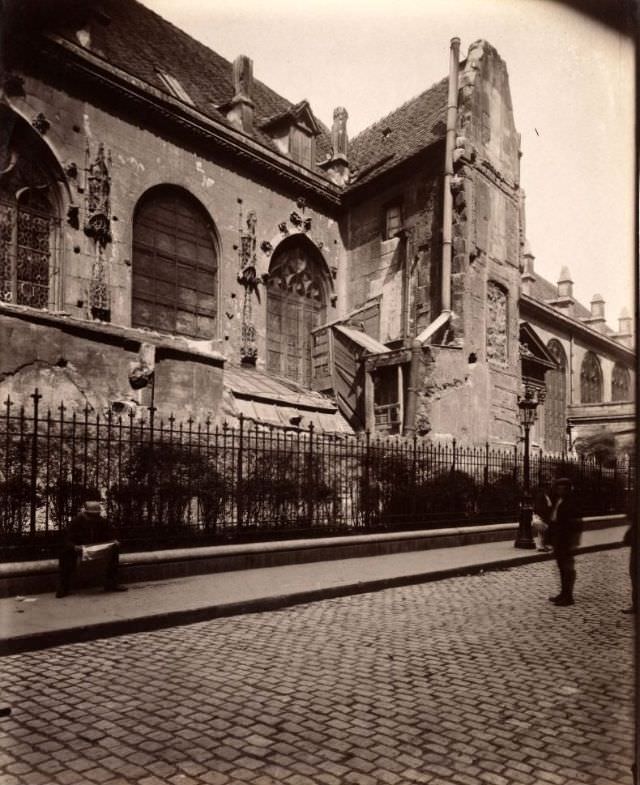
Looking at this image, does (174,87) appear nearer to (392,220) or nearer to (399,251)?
(392,220)

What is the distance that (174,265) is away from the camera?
17.1m

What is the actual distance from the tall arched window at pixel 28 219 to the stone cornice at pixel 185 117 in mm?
1918

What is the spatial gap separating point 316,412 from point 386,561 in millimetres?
8045

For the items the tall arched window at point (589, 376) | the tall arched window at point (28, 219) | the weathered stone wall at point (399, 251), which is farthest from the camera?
the tall arched window at point (589, 376)

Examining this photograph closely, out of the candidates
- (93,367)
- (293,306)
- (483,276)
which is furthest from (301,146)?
(93,367)

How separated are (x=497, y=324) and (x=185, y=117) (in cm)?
1068

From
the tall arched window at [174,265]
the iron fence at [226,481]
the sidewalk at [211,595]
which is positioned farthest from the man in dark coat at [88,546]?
the tall arched window at [174,265]

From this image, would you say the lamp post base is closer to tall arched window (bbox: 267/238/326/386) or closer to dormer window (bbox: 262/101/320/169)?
tall arched window (bbox: 267/238/326/386)

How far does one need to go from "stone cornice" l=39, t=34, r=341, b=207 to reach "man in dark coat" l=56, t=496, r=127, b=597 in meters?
9.85

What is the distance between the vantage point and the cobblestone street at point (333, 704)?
3.15 meters

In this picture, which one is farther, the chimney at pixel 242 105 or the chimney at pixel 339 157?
the chimney at pixel 339 157

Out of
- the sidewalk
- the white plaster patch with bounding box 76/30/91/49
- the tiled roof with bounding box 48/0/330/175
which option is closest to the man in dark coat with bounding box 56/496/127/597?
the sidewalk

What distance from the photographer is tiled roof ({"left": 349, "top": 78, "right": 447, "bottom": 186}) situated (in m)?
19.8

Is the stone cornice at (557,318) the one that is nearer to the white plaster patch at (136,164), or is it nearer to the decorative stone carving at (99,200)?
the white plaster patch at (136,164)
